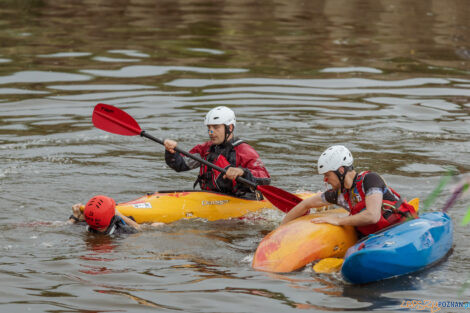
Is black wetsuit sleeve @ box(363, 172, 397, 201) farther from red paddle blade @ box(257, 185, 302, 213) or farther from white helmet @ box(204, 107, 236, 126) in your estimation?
white helmet @ box(204, 107, 236, 126)

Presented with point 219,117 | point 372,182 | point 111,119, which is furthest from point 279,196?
point 111,119

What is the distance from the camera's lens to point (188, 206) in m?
8.64

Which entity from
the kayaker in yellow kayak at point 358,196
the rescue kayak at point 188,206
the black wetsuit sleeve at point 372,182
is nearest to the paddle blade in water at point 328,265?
the kayaker in yellow kayak at point 358,196

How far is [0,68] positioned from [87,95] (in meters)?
3.15

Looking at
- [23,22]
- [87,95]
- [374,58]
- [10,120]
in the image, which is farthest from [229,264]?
[23,22]

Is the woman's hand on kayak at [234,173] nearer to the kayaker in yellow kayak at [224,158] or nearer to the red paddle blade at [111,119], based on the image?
the kayaker in yellow kayak at [224,158]

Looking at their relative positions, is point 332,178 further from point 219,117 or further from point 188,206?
point 188,206

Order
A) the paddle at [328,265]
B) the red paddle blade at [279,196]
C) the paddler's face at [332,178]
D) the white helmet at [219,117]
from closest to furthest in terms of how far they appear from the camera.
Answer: the paddle at [328,265] < the paddler's face at [332,178] < the red paddle blade at [279,196] < the white helmet at [219,117]

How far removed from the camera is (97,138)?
1249cm

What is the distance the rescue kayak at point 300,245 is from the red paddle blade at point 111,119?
2.83 meters

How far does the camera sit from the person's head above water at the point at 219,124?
8.62m

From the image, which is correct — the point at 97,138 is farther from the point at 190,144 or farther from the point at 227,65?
the point at 227,65

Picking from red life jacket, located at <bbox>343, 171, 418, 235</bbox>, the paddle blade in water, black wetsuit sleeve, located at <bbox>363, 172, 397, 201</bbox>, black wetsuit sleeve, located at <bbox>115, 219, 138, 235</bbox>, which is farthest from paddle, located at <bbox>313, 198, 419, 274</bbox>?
black wetsuit sleeve, located at <bbox>115, 219, 138, 235</bbox>

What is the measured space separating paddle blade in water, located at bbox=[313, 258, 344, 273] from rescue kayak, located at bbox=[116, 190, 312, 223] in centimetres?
191
